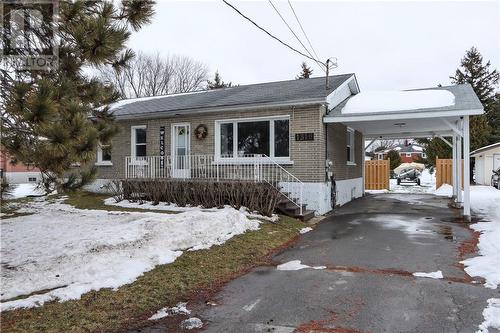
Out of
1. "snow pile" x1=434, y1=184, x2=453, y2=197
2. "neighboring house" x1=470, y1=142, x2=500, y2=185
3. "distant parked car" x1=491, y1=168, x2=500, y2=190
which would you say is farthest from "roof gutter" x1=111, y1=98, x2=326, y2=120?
"neighboring house" x1=470, y1=142, x2=500, y2=185

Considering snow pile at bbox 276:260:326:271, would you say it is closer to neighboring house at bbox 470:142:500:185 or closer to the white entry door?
the white entry door

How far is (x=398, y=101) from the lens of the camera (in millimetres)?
12188

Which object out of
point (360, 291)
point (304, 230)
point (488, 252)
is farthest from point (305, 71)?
point (360, 291)

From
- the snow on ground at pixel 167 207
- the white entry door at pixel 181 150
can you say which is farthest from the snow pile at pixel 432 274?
the white entry door at pixel 181 150

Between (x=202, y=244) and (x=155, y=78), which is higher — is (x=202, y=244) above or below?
below

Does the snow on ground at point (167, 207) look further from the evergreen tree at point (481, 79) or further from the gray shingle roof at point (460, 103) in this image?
the evergreen tree at point (481, 79)

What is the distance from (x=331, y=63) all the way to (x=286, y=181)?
15.6 feet

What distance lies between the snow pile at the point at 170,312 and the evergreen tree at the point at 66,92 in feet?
6.14

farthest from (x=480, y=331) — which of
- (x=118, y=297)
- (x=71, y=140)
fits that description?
(x=71, y=140)

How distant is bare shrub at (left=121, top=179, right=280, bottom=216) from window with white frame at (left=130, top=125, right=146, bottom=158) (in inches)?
104

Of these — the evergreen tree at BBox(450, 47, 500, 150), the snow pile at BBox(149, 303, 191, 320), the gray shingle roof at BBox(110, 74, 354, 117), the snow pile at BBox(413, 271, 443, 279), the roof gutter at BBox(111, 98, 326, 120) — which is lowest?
the snow pile at BBox(149, 303, 191, 320)

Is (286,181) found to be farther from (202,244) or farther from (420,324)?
(420,324)

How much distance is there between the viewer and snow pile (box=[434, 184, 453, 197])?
19456 mm

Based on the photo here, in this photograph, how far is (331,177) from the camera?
13266 mm
